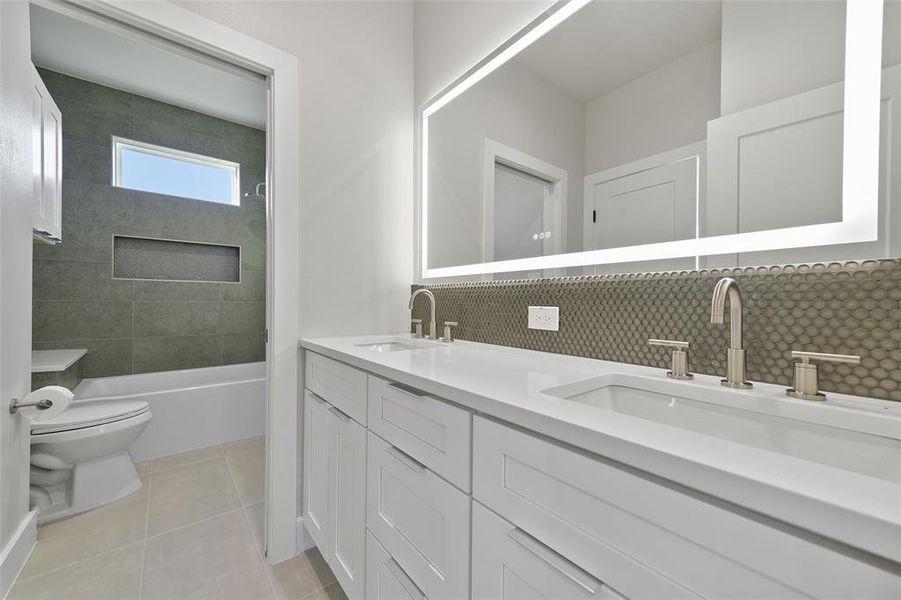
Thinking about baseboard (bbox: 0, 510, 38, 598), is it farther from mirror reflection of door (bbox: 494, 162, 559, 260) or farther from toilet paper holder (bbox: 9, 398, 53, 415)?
mirror reflection of door (bbox: 494, 162, 559, 260)

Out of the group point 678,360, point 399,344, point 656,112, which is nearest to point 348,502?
point 399,344

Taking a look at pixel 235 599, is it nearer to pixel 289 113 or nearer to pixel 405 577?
pixel 405 577

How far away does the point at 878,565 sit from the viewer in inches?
12.1

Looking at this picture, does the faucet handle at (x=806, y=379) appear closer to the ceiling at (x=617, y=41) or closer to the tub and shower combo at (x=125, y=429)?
the ceiling at (x=617, y=41)

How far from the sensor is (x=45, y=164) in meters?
1.80

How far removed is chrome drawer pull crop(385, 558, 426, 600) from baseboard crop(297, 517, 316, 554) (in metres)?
Answer: 0.78

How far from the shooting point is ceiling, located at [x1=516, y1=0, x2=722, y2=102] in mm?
960

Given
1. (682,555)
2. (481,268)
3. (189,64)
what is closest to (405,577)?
(682,555)

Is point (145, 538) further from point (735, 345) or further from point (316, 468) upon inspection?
point (735, 345)

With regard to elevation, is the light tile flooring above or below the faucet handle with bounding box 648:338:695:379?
below

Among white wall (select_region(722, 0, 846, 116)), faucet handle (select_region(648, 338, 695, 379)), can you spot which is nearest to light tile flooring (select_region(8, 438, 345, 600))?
faucet handle (select_region(648, 338, 695, 379))

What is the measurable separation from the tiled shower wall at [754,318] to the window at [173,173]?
10.4 ft

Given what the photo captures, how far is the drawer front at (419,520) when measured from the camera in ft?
2.37

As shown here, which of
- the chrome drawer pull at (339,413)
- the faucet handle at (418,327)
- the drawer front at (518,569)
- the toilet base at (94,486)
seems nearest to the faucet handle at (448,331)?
the faucet handle at (418,327)
